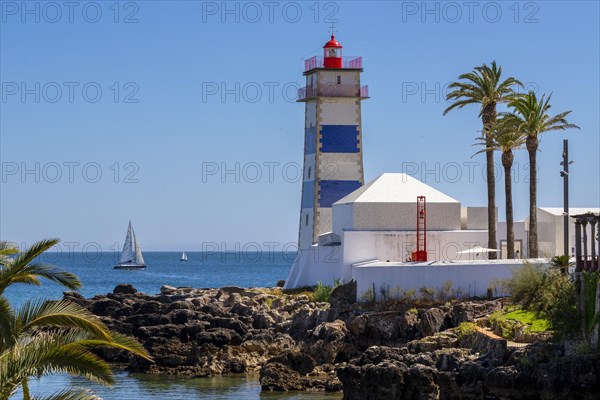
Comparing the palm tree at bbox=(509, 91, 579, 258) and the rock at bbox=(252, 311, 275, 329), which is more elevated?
the palm tree at bbox=(509, 91, 579, 258)

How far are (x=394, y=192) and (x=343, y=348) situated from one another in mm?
13400

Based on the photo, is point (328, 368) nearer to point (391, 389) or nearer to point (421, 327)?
point (421, 327)

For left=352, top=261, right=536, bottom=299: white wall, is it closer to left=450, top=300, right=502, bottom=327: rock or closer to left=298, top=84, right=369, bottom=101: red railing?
left=450, top=300, right=502, bottom=327: rock

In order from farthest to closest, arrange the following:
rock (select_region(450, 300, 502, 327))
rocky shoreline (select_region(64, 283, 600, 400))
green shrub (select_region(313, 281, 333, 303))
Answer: green shrub (select_region(313, 281, 333, 303)) → rock (select_region(450, 300, 502, 327)) → rocky shoreline (select_region(64, 283, 600, 400))

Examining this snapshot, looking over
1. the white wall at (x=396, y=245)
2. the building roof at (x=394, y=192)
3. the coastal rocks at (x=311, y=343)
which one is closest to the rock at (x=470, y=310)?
the coastal rocks at (x=311, y=343)

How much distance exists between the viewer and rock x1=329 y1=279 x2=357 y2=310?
4188 centimetres

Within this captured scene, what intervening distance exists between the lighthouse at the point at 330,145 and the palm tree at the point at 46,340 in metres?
36.1

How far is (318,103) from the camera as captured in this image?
178 ft

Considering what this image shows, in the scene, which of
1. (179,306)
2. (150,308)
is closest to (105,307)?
(150,308)

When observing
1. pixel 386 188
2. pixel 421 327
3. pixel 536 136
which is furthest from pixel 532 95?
pixel 421 327

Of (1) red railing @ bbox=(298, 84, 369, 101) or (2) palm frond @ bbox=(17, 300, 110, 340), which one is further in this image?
(1) red railing @ bbox=(298, 84, 369, 101)

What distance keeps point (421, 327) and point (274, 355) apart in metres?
5.86

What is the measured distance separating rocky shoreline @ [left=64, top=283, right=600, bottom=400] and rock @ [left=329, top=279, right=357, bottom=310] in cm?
5

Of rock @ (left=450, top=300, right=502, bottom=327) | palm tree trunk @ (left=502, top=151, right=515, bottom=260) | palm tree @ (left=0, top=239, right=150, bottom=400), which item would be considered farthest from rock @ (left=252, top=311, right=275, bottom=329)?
palm tree @ (left=0, top=239, right=150, bottom=400)
